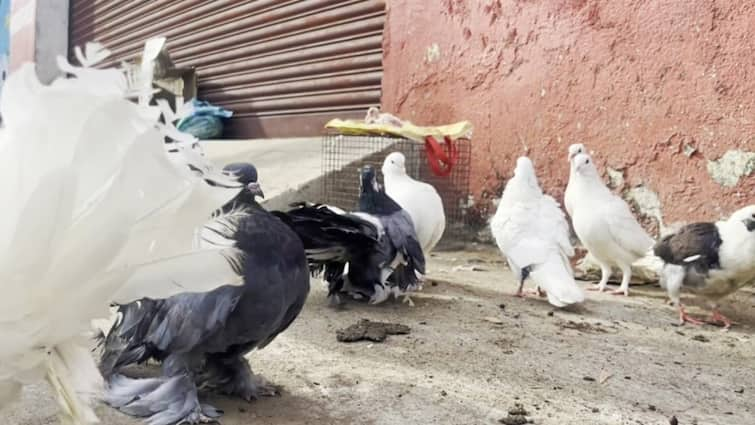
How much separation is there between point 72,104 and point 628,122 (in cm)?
374

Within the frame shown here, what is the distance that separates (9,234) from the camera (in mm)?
738

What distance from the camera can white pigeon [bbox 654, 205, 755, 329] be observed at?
9.16 feet

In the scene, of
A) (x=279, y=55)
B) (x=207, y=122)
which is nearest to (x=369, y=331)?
(x=279, y=55)

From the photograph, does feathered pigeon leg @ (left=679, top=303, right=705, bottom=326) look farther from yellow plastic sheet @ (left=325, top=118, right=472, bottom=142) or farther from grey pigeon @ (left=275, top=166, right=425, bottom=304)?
yellow plastic sheet @ (left=325, top=118, right=472, bottom=142)

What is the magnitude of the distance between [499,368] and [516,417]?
44 cm

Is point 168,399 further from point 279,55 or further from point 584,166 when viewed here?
point 279,55

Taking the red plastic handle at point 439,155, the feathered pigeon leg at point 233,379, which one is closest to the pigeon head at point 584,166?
the red plastic handle at point 439,155

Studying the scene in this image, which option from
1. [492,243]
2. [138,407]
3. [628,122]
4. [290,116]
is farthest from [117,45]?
[138,407]

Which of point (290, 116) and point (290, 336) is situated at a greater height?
point (290, 116)

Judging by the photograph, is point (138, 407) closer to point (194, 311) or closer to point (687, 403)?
point (194, 311)

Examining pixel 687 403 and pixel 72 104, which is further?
pixel 687 403

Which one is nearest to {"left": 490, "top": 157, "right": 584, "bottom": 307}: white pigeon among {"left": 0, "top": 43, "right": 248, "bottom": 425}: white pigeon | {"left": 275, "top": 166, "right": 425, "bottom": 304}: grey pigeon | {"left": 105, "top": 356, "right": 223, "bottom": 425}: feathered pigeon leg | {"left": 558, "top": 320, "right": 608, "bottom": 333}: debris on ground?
{"left": 558, "top": 320, "right": 608, "bottom": 333}: debris on ground

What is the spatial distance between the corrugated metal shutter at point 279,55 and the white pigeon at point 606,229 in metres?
2.74

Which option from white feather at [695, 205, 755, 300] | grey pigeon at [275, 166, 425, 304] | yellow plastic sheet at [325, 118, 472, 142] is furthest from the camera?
yellow plastic sheet at [325, 118, 472, 142]
